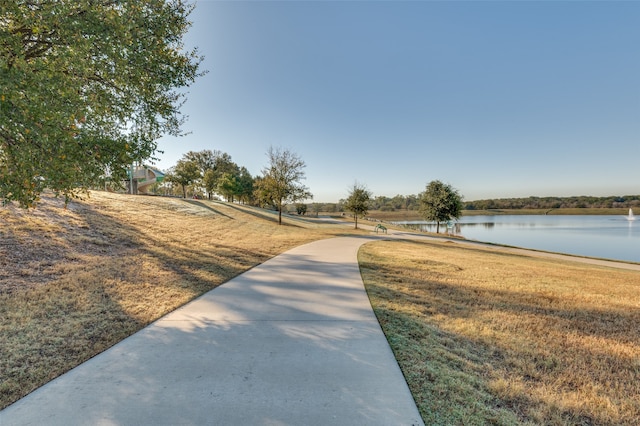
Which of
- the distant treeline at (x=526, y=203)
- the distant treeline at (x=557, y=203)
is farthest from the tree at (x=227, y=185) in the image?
the distant treeline at (x=557, y=203)

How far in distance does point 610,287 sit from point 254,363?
31.9 ft

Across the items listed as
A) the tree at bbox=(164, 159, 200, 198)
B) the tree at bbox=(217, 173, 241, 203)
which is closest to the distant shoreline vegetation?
the tree at bbox=(217, 173, 241, 203)

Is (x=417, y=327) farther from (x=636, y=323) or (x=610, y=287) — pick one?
(x=610, y=287)

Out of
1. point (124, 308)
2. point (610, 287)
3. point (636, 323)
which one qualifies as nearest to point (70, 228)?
point (124, 308)

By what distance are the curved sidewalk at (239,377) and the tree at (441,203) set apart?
94.3 ft

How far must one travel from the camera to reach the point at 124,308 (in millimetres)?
4461

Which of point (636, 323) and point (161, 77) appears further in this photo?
point (161, 77)

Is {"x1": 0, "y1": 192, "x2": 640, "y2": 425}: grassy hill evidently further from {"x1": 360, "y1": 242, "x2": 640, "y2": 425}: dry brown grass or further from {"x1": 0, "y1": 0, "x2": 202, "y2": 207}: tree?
{"x1": 0, "y1": 0, "x2": 202, "y2": 207}: tree

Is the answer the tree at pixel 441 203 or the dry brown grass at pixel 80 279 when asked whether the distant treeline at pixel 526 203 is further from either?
the dry brown grass at pixel 80 279

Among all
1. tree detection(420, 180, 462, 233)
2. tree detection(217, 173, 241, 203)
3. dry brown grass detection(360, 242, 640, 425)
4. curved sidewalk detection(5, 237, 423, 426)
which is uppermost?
tree detection(217, 173, 241, 203)

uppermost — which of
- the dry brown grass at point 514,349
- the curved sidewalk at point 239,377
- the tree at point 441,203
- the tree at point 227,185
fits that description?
the tree at point 227,185

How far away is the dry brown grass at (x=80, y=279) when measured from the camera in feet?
10.2

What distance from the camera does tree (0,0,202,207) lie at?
412 centimetres

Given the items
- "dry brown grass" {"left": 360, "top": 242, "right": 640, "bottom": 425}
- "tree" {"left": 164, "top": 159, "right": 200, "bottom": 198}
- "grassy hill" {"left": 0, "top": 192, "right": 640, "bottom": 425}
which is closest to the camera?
"dry brown grass" {"left": 360, "top": 242, "right": 640, "bottom": 425}
